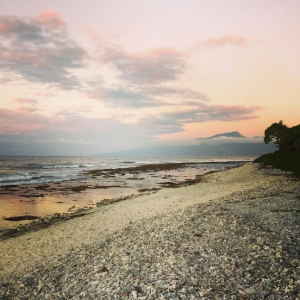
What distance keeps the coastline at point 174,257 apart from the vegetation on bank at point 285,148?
1887cm

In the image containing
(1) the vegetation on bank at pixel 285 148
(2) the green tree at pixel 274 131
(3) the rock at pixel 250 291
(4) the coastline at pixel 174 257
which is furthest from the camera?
(2) the green tree at pixel 274 131

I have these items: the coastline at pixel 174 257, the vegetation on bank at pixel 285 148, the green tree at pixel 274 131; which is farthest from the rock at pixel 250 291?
the green tree at pixel 274 131

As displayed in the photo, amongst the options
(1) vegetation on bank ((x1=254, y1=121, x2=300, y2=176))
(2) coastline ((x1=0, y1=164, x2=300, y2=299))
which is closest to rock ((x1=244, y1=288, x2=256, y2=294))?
(2) coastline ((x1=0, y1=164, x2=300, y2=299))

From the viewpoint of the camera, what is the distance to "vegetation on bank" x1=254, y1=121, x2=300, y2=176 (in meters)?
31.0

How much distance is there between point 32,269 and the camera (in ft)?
28.8

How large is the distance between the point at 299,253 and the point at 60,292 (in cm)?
792

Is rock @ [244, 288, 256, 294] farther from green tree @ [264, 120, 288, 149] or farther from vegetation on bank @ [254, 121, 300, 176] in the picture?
green tree @ [264, 120, 288, 149]

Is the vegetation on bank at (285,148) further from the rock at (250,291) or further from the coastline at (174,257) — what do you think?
the rock at (250,291)

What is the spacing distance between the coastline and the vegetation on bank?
18.9 m

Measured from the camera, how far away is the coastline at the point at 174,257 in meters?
6.32

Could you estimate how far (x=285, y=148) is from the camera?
3944 cm

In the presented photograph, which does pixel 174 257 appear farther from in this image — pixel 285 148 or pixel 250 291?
pixel 285 148

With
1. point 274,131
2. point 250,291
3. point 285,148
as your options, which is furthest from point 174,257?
point 274,131

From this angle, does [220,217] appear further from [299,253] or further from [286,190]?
[286,190]
